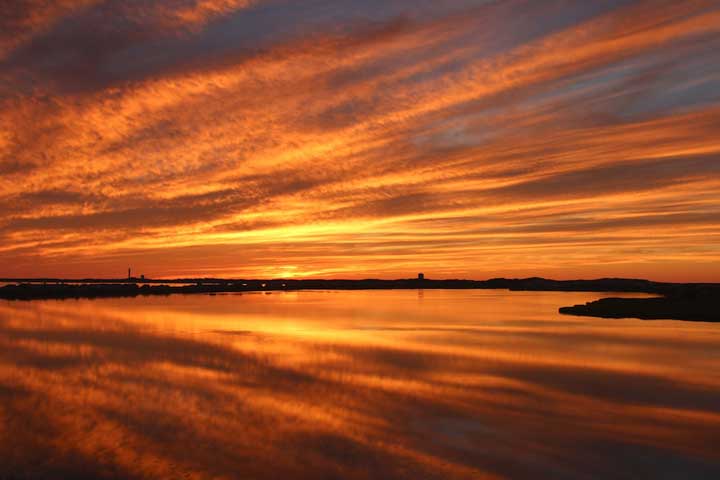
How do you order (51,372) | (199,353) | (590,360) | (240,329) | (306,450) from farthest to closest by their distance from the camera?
(240,329)
(199,353)
(590,360)
(51,372)
(306,450)

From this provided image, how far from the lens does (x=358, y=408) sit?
61.0 feet

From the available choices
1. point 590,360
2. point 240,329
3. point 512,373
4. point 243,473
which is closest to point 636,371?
point 590,360

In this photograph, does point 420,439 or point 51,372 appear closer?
point 420,439

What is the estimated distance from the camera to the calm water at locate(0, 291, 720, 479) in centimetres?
1336

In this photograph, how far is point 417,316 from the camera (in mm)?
58906

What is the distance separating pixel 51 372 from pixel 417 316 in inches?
1512

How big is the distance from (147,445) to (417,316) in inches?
1793

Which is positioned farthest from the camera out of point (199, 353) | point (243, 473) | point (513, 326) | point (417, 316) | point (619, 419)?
point (417, 316)

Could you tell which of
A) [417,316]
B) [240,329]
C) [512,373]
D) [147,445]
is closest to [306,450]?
[147,445]

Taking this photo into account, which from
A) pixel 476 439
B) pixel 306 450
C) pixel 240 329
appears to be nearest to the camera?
pixel 306 450

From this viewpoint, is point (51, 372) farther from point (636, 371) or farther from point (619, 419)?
point (636, 371)

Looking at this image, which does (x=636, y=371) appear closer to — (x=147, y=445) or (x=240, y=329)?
(x=147, y=445)

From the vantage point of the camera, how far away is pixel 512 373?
2531cm

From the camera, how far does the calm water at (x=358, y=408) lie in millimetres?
13359
